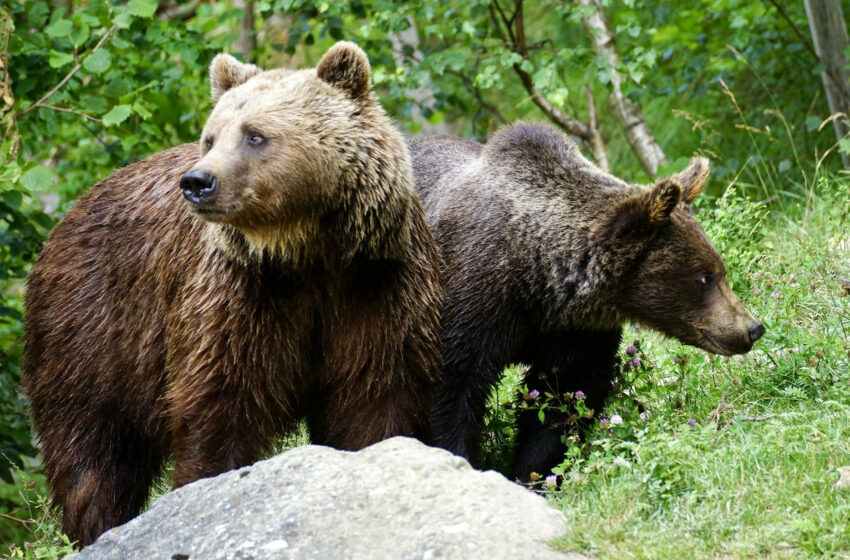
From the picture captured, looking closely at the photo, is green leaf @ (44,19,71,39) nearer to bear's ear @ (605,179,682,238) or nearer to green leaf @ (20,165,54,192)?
green leaf @ (20,165,54,192)

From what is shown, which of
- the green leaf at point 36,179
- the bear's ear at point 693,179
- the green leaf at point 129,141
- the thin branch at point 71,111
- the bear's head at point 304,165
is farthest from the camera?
the green leaf at point 129,141

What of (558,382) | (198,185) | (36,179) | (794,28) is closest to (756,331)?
(558,382)

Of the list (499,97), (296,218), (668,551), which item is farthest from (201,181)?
(499,97)

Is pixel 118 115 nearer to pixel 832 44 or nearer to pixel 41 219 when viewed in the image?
pixel 41 219

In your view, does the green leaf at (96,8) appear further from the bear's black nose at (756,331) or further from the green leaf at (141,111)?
the bear's black nose at (756,331)

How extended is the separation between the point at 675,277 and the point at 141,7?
441 centimetres

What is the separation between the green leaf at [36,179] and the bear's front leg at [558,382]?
3318 mm

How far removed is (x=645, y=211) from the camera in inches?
228

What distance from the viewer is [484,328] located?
5.81 m

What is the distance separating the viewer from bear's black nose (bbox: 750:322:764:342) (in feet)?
19.0

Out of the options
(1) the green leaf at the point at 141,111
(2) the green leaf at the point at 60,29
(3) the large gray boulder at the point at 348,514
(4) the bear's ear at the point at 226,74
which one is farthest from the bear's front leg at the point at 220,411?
(2) the green leaf at the point at 60,29

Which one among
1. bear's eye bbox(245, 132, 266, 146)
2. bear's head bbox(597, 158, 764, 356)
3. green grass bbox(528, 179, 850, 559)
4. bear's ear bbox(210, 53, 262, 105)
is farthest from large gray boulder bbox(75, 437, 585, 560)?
bear's ear bbox(210, 53, 262, 105)

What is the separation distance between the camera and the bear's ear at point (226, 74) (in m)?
5.48

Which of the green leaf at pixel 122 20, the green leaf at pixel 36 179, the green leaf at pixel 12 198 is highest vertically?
the green leaf at pixel 122 20
